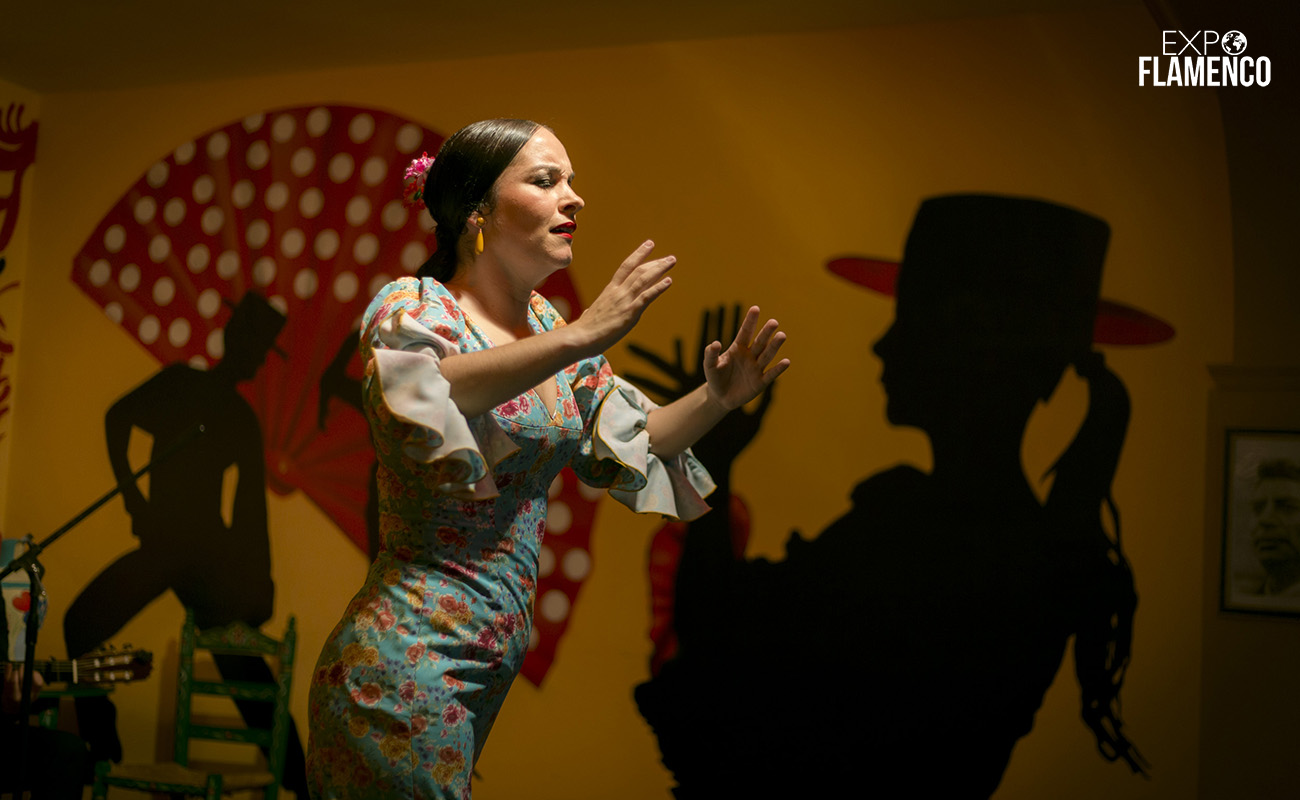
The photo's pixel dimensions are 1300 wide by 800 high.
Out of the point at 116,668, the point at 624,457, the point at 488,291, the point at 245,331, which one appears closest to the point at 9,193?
the point at 245,331

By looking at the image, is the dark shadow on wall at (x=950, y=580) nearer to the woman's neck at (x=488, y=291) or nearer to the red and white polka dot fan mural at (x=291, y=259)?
the red and white polka dot fan mural at (x=291, y=259)

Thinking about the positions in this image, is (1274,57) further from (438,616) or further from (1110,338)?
(438,616)

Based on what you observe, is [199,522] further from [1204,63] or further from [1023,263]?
[1204,63]

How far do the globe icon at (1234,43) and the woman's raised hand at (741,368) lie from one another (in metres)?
2.08

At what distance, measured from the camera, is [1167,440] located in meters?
3.04

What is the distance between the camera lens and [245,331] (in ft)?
13.1

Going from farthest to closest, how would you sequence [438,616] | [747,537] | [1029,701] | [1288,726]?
[747,537], [1029,701], [1288,726], [438,616]

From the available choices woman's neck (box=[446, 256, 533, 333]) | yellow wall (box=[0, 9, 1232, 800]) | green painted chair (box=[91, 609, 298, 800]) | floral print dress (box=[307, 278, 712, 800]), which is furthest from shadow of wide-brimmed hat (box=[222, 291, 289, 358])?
floral print dress (box=[307, 278, 712, 800])

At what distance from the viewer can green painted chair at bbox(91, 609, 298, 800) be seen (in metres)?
3.47

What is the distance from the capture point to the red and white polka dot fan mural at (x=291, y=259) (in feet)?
12.5

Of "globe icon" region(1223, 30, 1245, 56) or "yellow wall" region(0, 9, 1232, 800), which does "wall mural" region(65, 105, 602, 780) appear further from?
"globe icon" region(1223, 30, 1245, 56)

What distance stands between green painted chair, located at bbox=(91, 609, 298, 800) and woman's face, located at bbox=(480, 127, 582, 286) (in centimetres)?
252

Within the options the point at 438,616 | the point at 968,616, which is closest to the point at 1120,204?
the point at 968,616

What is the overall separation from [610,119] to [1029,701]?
2.28 metres
